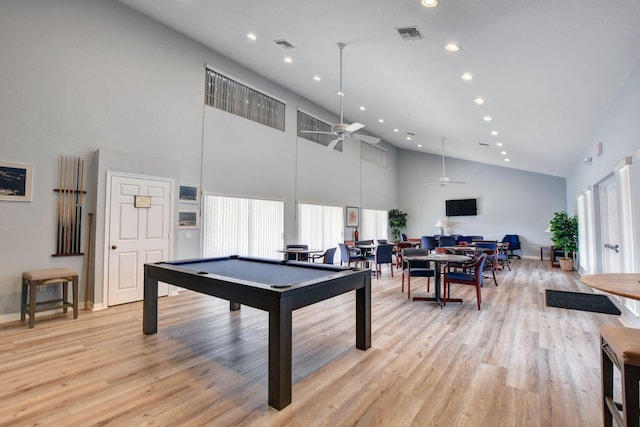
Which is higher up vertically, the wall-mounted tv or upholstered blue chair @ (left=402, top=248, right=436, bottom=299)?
the wall-mounted tv

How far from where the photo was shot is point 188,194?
5.85 meters

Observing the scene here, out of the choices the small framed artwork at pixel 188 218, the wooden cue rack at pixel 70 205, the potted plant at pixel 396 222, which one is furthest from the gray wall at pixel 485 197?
the wooden cue rack at pixel 70 205

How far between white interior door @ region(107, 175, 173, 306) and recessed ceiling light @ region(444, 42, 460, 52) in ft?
15.5

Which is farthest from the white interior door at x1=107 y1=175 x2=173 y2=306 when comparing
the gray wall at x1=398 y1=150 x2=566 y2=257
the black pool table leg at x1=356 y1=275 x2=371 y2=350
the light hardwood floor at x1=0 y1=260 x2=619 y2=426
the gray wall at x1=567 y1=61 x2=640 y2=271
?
the gray wall at x1=398 y1=150 x2=566 y2=257

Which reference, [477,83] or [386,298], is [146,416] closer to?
[386,298]

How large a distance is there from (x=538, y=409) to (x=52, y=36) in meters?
6.88

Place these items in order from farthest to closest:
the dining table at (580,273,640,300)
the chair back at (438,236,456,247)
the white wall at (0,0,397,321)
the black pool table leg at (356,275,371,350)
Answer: the chair back at (438,236,456,247), the white wall at (0,0,397,321), the black pool table leg at (356,275,371,350), the dining table at (580,273,640,300)

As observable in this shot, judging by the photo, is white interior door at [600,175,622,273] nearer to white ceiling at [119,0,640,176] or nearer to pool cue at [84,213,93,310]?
white ceiling at [119,0,640,176]

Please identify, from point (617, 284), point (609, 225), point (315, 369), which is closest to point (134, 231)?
point (315, 369)

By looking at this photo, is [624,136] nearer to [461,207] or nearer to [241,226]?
[241,226]

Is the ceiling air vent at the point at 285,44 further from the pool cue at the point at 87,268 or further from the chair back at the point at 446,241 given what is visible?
the chair back at the point at 446,241

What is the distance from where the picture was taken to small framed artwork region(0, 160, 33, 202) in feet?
13.1

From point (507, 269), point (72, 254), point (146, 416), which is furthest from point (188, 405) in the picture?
point (507, 269)

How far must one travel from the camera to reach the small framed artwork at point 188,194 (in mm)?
5766
